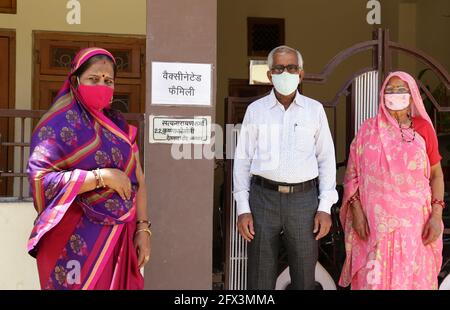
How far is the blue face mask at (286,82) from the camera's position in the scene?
10.8 feet

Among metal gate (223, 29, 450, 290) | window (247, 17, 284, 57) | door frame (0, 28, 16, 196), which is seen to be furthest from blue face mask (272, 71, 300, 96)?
window (247, 17, 284, 57)

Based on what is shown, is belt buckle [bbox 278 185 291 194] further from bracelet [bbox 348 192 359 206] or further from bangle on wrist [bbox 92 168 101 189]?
bangle on wrist [bbox 92 168 101 189]

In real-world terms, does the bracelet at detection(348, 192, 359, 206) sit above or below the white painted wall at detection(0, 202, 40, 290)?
above

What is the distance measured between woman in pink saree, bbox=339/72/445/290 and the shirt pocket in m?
0.31

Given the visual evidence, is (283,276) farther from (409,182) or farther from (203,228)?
(409,182)

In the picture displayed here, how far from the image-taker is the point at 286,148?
130 inches

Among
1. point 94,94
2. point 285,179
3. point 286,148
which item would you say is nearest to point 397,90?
point 286,148

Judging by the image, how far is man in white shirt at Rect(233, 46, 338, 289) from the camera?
327 centimetres

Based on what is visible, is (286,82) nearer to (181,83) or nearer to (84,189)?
(181,83)

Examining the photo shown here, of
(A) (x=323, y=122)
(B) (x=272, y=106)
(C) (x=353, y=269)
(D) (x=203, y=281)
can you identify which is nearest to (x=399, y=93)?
(A) (x=323, y=122)

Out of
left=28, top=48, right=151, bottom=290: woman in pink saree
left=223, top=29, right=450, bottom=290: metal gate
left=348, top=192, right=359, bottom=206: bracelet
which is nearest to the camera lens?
left=28, top=48, right=151, bottom=290: woman in pink saree

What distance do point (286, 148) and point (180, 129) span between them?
25.0 inches

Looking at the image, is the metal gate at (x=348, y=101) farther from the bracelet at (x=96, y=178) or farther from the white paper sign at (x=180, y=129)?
the bracelet at (x=96, y=178)

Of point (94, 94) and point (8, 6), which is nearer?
point (94, 94)
